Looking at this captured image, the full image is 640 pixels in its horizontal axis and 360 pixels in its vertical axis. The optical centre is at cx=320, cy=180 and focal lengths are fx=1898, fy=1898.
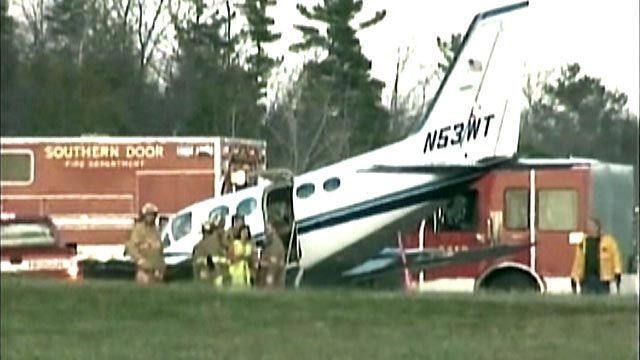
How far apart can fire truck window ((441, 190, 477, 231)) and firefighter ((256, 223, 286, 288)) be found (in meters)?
3.78

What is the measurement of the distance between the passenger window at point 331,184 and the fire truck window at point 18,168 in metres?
4.51

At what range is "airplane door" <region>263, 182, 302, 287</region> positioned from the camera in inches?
1025

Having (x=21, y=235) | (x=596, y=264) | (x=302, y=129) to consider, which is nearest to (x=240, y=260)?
(x=302, y=129)

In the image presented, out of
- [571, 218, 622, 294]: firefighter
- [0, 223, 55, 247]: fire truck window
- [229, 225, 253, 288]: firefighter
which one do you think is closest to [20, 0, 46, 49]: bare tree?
[0, 223, 55, 247]: fire truck window

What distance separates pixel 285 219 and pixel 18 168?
170 inches

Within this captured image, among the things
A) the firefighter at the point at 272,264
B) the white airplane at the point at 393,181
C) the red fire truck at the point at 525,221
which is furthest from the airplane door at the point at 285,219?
the red fire truck at the point at 525,221

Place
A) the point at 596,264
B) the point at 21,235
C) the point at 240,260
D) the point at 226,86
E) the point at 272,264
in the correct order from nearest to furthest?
the point at 21,235, the point at 240,260, the point at 272,264, the point at 596,264, the point at 226,86

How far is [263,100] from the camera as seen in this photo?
1030 inches

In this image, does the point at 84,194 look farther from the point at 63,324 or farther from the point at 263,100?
the point at 63,324

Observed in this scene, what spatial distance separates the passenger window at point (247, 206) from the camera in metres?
26.4

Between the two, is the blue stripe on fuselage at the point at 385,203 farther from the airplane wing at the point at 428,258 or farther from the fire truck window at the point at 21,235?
the fire truck window at the point at 21,235

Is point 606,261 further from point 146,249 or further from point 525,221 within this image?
point 146,249

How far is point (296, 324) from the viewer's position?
1614cm

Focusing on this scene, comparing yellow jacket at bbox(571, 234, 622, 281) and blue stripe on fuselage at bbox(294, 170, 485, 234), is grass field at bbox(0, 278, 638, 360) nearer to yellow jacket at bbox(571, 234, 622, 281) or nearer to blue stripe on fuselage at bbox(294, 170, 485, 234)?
yellow jacket at bbox(571, 234, 622, 281)
